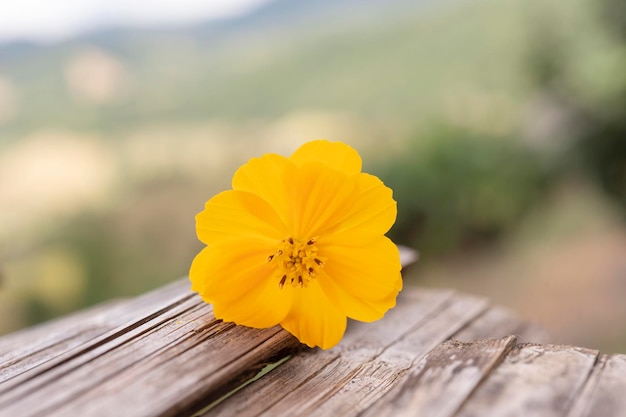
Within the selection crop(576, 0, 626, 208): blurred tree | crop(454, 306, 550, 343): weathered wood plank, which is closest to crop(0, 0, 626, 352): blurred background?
crop(576, 0, 626, 208): blurred tree

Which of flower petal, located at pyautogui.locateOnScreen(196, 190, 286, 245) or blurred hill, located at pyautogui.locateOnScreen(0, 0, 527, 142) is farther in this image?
blurred hill, located at pyautogui.locateOnScreen(0, 0, 527, 142)

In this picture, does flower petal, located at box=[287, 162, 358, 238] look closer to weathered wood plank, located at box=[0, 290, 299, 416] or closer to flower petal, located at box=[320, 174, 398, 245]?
flower petal, located at box=[320, 174, 398, 245]

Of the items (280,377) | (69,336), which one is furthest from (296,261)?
(69,336)

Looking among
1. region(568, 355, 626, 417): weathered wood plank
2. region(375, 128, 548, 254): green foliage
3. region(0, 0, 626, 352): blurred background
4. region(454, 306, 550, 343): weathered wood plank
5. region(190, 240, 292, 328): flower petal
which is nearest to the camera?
region(568, 355, 626, 417): weathered wood plank

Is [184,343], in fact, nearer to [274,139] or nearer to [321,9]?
[274,139]

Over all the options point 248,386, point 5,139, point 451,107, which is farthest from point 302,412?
point 5,139
